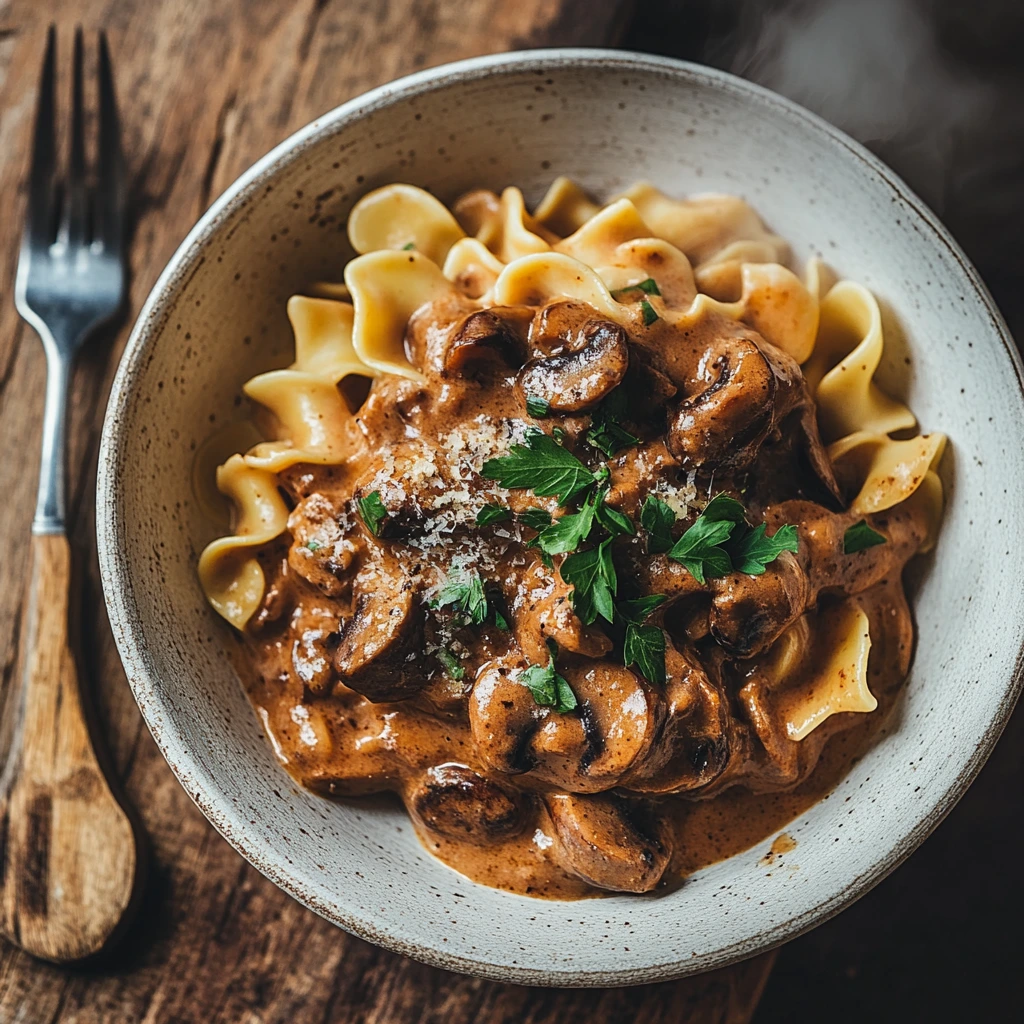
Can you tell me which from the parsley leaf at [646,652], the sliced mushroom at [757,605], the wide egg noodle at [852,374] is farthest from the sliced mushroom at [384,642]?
the wide egg noodle at [852,374]

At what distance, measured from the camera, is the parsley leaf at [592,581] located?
122 inches

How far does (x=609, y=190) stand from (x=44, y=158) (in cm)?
244

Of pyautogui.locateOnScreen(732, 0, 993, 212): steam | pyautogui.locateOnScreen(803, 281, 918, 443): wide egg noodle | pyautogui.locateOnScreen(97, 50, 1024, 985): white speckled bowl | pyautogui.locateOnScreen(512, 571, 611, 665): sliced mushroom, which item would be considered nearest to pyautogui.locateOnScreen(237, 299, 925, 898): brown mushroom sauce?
pyautogui.locateOnScreen(512, 571, 611, 665): sliced mushroom

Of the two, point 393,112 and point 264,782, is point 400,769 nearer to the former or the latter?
point 264,782

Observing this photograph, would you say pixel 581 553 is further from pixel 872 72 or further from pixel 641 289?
pixel 872 72

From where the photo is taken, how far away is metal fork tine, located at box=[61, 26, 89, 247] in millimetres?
4348

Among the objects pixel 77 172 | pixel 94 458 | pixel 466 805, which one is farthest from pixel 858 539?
pixel 77 172

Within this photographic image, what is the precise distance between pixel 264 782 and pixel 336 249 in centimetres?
214

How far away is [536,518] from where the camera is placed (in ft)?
10.6

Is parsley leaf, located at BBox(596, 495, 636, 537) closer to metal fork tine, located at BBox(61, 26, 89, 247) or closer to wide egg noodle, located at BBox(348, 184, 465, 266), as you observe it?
wide egg noodle, located at BBox(348, 184, 465, 266)

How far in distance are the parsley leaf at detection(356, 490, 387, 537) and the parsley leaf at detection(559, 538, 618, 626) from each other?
0.64 metres

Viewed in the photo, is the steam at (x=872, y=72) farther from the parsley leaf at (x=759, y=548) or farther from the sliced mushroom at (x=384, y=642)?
the sliced mushroom at (x=384, y=642)

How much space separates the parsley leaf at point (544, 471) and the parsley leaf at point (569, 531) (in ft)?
0.21

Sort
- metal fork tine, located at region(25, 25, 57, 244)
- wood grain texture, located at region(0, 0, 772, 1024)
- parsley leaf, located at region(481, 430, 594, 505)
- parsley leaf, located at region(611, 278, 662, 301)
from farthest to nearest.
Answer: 1. metal fork tine, located at region(25, 25, 57, 244)
2. wood grain texture, located at region(0, 0, 772, 1024)
3. parsley leaf, located at region(611, 278, 662, 301)
4. parsley leaf, located at region(481, 430, 594, 505)
